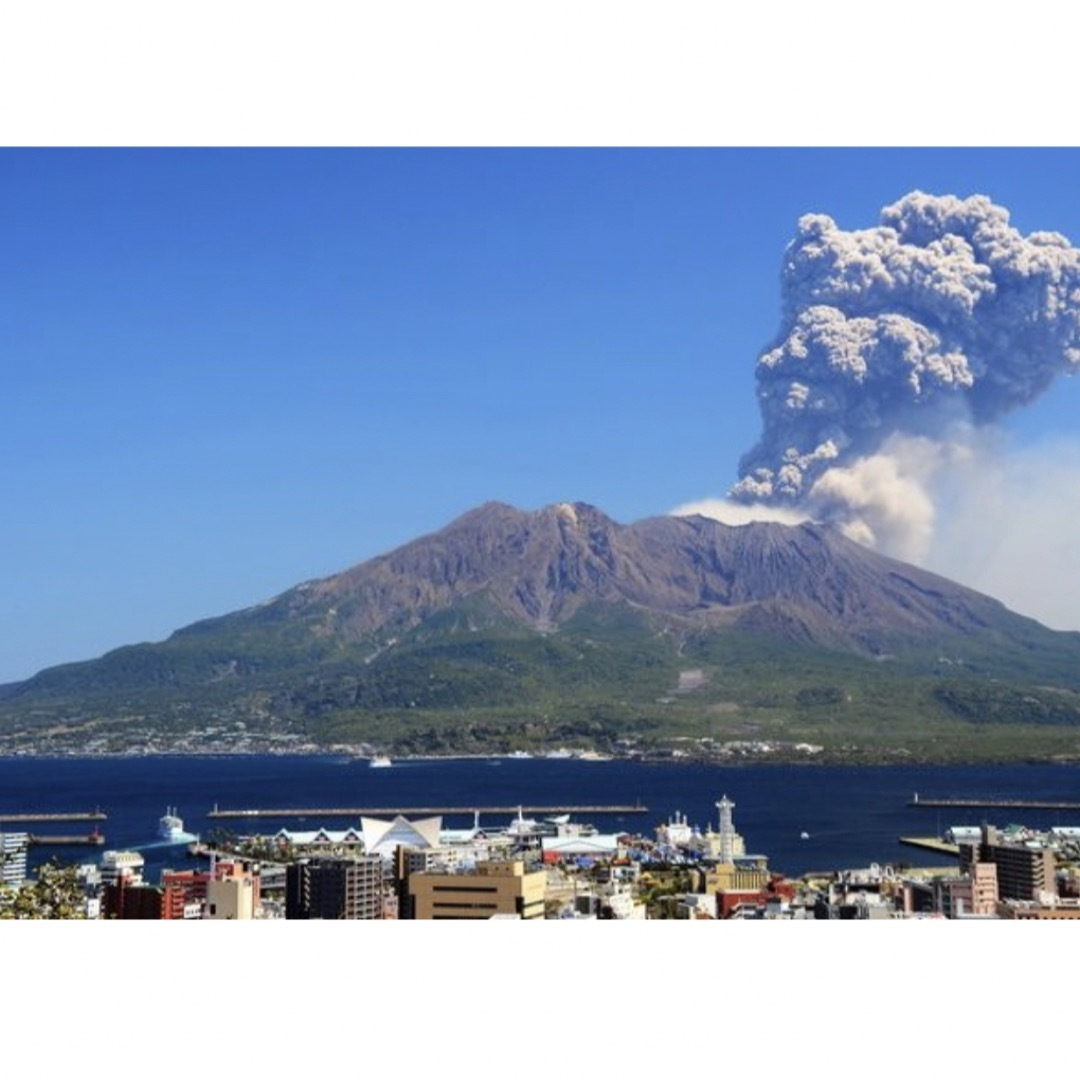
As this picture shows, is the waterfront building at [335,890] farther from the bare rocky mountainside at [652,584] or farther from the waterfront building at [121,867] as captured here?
the bare rocky mountainside at [652,584]

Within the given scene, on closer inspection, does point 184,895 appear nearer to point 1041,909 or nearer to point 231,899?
point 231,899

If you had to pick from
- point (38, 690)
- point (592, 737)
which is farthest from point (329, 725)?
point (38, 690)

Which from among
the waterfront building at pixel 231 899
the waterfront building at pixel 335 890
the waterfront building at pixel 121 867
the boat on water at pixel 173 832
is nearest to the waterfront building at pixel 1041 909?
the waterfront building at pixel 335 890

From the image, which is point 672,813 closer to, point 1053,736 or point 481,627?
point 1053,736

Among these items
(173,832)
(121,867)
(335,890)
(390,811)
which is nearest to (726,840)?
(121,867)

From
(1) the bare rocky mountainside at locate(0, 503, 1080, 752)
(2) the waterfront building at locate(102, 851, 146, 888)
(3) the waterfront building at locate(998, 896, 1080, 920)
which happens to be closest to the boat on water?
(2) the waterfront building at locate(102, 851, 146, 888)

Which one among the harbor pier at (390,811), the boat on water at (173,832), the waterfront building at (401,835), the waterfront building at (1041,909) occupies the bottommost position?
the waterfront building at (1041,909)

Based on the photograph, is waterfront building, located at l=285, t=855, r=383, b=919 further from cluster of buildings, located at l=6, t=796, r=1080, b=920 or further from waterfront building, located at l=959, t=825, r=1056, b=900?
waterfront building, located at l=959, t=825, r=1056, b=900
